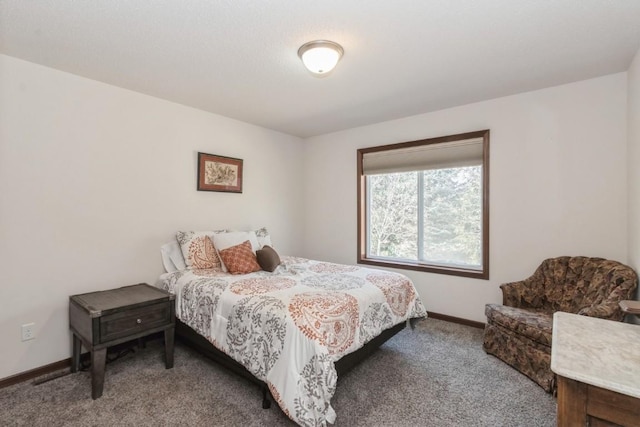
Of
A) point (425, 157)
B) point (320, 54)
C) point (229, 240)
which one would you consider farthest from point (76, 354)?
point (425, 157)

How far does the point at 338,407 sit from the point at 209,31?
2543 millimetres

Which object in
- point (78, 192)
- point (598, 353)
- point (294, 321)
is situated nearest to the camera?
point (598, 353)

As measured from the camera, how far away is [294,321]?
1.80m

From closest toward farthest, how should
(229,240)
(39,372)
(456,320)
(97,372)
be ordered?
(97,372), (39,372), (229,240), (456,320)

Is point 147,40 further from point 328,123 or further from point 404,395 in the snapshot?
point 404,395

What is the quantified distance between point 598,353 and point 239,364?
197 cm

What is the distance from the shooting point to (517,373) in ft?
7.58

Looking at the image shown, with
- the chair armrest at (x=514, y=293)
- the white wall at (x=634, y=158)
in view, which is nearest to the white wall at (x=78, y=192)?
the chair armrest at (x=514, y=293)

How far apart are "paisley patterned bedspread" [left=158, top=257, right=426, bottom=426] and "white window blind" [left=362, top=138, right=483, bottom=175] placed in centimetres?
151

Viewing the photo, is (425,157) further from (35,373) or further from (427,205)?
(35,373)

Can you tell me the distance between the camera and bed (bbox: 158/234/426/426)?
1681mm

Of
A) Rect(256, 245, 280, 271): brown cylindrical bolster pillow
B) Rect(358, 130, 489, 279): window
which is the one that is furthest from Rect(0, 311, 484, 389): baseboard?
Rect(358, 130, 489, 279): window

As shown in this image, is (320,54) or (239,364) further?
(239,364)

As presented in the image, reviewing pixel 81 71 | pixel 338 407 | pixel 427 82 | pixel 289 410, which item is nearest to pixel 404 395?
pixel 338 407
